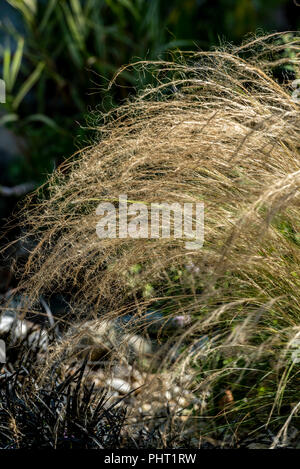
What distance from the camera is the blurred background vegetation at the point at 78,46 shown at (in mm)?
4137

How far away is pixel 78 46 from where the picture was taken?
178 inches

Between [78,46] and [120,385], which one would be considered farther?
[78,46]

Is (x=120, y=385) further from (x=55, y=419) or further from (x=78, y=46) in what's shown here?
(x=78, y=46)

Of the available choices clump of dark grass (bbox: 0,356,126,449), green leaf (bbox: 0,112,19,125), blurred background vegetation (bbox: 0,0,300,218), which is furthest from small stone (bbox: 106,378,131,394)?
green leaf (bbox: 0,112,19,125)

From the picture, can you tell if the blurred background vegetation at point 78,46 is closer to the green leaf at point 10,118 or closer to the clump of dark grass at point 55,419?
the green leaf at point 10,118

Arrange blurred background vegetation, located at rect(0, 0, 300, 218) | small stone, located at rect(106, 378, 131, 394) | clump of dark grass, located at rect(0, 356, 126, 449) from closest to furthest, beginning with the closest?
clump of dark grass, located at rect(0, 356, 126, 449) → small stone, located at rect(106, 378, 131, 394) → blurred background vegetation, located at rect(0, 0, 300, 218)

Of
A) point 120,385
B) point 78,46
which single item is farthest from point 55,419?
point 78,46

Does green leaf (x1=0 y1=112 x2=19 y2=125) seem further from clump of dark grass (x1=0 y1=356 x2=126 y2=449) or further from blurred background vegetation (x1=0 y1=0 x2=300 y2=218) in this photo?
clump of dark grass (x1=0 y1=356 x2=126 y2=449)

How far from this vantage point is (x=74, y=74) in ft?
16.1

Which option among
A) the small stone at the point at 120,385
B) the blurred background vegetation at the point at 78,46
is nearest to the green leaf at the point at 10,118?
the blurred background vegetation at the point at 78,46

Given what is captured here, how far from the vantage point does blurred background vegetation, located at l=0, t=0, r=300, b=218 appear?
4.14 meters

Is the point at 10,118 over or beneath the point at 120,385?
over

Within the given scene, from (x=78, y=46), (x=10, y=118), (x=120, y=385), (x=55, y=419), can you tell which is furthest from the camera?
(x=78, y=46)
